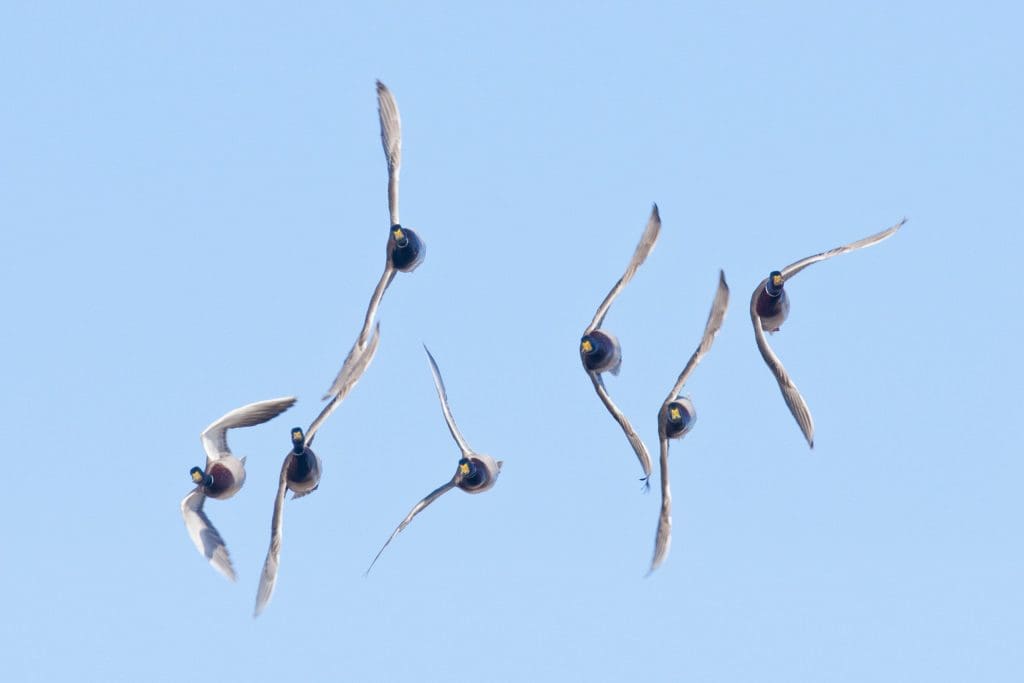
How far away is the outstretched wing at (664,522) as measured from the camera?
67.6 m

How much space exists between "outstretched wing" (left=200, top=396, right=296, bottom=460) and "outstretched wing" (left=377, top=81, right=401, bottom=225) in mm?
8061

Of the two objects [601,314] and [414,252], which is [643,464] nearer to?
[601,314]

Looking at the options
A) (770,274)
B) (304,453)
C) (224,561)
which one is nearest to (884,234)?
(770,274)

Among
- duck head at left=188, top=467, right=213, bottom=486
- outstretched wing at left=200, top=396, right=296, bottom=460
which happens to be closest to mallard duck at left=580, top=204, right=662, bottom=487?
outstretched wing at left=200, top=396, right=296, bottom=460

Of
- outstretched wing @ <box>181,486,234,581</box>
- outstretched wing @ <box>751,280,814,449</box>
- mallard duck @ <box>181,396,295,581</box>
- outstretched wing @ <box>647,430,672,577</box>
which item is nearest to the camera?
outstretched wing @ <box>751,280,814,449</box>

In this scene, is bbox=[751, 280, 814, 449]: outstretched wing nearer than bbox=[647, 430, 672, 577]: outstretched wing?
Yes

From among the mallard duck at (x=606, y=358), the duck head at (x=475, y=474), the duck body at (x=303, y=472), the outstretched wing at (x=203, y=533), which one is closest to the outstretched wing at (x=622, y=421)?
the mallard duck at (x=606, y=358)

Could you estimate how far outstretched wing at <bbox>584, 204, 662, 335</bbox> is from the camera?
2761 inches

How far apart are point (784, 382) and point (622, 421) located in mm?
7071

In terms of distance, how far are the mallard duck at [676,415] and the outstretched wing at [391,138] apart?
12299mm

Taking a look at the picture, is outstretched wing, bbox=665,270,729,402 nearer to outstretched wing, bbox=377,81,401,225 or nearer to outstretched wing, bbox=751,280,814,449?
outstretched wing, bbox=751,280,814,449

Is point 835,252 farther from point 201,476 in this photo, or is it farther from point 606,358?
point 201,476

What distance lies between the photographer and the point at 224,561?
2832 inches

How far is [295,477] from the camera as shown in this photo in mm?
70562
